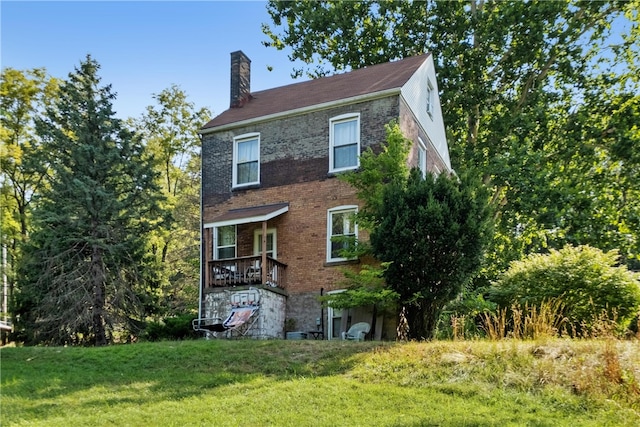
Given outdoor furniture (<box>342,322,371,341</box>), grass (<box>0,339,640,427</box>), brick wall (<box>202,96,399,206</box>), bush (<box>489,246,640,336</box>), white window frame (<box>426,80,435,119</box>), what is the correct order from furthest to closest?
white window frame (<box>426,80,435,119</box>) < brick wall (<box>202,96,399,206</box>) < outdoor furniture (<box>342,322,371,341</box>) < bush (<box>489,246,640,336</box>) < grass (<box>0,339,640,427</box>)

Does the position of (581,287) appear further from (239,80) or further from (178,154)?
(178,154)

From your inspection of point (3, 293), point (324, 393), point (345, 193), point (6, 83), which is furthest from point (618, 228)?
point (6, 83)

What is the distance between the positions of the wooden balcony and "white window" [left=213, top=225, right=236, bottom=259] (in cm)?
118

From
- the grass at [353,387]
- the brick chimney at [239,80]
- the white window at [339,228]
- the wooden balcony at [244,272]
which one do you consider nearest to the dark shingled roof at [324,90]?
the brick chimney at [239,80]

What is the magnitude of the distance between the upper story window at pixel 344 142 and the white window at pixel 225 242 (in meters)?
3.81

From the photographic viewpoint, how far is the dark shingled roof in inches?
649

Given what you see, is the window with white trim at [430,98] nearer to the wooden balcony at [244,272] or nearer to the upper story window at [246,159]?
the upper story window at [246,159]

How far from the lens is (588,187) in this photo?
71.1 feet

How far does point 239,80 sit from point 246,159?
13.4ft

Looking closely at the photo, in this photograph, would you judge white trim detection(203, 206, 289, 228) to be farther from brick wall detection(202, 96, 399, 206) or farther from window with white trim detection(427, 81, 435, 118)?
window with white trim detection(427, 81, 435, 118)

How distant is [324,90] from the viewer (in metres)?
18.0

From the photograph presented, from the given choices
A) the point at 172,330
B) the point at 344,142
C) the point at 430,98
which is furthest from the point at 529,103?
the point at 172,330

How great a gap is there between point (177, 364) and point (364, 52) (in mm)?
18978

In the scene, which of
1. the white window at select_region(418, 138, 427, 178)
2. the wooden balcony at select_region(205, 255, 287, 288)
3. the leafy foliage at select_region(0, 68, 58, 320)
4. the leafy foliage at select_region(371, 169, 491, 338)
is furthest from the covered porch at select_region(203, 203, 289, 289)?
the leafy foliage at select_region(0, 68, 58, 320)
